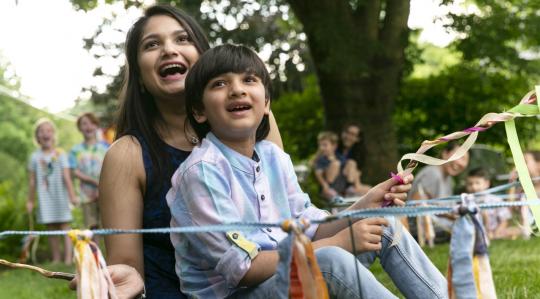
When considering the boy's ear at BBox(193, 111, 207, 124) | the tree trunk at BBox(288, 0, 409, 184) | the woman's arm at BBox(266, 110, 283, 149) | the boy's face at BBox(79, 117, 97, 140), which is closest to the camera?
the boy's ear at BBox(193, 111, 207, 124)

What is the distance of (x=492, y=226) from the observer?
9.40m

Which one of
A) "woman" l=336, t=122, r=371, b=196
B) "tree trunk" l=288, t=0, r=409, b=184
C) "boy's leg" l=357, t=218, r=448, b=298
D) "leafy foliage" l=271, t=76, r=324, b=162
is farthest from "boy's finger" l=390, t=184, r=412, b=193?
"leafy foliage" l=271, t=76, r=324, b=162

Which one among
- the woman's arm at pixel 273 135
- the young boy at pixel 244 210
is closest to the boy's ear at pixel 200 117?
the young boy at pixel 244 210

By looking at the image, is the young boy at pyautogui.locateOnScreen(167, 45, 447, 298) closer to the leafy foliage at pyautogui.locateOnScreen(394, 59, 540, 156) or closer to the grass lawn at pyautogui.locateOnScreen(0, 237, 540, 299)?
the grass lawn at pyautogui.locateOnScreen(0, 237, 540, 299)

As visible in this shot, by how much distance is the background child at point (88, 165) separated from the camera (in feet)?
31.0

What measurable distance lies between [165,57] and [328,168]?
302 inches

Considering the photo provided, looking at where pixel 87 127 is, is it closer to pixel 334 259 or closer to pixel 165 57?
pixel 165 57

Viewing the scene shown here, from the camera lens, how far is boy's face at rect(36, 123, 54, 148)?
30.9 feet

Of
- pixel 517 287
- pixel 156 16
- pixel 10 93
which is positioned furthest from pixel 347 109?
pixel 10 93

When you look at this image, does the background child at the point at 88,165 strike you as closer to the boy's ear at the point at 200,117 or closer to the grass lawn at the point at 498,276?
the grass lawn at the point at 498,276

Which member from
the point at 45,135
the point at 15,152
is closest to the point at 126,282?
the point at 45,135

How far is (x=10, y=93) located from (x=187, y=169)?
20919 millimetres

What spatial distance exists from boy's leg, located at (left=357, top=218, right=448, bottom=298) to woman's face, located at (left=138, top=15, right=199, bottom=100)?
3.15ft

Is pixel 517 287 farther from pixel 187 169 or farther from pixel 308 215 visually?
pixel 187 169
